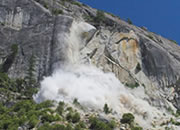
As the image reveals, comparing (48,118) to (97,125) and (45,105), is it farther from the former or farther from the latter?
(45,105)

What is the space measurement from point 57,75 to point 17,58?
254 inches

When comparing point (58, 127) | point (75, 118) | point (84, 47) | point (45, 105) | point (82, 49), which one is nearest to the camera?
point (58, 127)

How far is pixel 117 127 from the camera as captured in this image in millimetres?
24203

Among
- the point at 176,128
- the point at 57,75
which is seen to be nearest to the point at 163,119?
the point at 176,128

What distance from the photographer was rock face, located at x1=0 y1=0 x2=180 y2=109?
37250 mm

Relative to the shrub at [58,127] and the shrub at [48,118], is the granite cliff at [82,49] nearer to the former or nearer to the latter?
the shrub at [48,118]

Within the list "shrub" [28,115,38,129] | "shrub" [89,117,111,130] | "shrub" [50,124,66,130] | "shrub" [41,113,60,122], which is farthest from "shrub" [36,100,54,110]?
"shrub" [50,124,66,130]

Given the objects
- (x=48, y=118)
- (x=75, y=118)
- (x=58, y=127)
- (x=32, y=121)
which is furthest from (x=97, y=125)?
(x=32, y=121)

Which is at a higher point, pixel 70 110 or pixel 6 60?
pixel 6 60

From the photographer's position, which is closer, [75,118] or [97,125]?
[97,125]

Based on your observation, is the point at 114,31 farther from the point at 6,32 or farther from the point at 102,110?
the point at 102,110

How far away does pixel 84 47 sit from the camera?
1553 inches

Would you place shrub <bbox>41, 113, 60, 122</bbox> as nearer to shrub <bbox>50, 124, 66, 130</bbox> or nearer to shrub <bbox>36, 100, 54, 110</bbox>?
shrub <bbox>50, 124, 66, 130</bbox>

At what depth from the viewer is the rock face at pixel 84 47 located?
3725 centimetres
